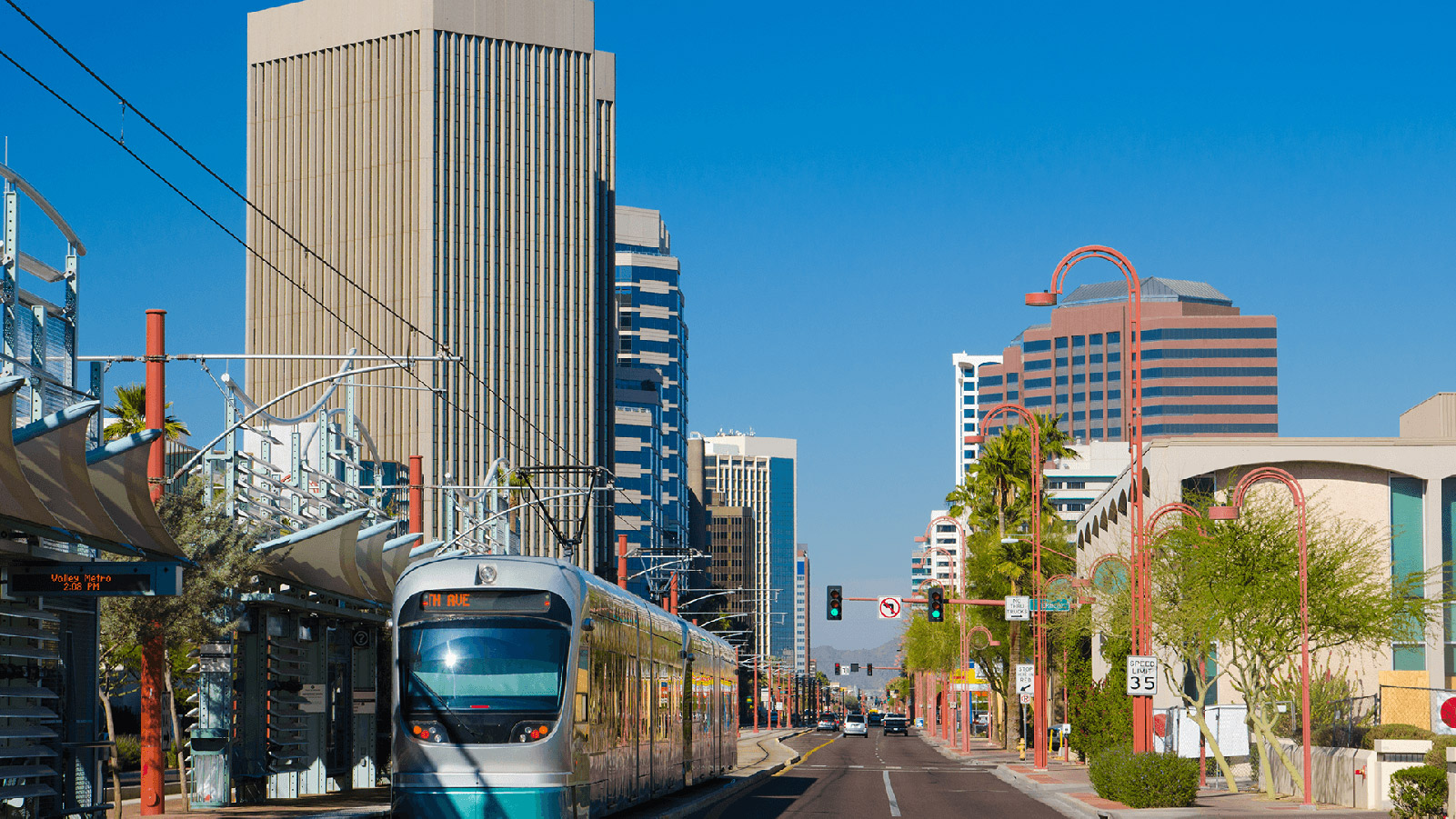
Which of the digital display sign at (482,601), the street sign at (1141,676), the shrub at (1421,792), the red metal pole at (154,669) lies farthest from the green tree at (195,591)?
the shrub at (1421,792)

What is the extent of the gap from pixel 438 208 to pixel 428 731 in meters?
97.1

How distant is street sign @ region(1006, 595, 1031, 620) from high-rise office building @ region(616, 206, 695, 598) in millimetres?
103851

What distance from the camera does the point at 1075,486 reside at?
174 metres

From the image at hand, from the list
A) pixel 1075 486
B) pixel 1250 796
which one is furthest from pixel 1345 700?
pixel 1075 486

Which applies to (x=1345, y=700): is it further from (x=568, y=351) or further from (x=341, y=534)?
(x=568, y=351)

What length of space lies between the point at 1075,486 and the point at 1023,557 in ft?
373

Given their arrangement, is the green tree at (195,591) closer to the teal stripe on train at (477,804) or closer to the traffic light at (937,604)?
the teal stripe on train at (477,804)

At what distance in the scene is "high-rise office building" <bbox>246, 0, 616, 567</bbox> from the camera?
113125 millimetres

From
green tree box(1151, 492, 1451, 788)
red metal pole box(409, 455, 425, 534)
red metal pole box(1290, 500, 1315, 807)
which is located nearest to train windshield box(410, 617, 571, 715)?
red metal pole box(1290, 500, 1315, 807)

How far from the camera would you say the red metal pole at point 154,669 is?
23141 mm

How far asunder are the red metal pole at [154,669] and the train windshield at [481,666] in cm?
543

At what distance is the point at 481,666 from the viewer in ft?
64.6

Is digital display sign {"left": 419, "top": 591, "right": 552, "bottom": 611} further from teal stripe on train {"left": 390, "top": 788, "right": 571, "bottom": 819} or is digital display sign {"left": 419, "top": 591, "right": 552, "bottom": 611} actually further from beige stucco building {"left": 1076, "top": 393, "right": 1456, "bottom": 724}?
beige stucco building {"left": 1076, "top": 393, "right": 1456, "bottom": 724}

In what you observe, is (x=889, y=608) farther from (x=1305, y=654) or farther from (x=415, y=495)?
(x=1305, y=654)
